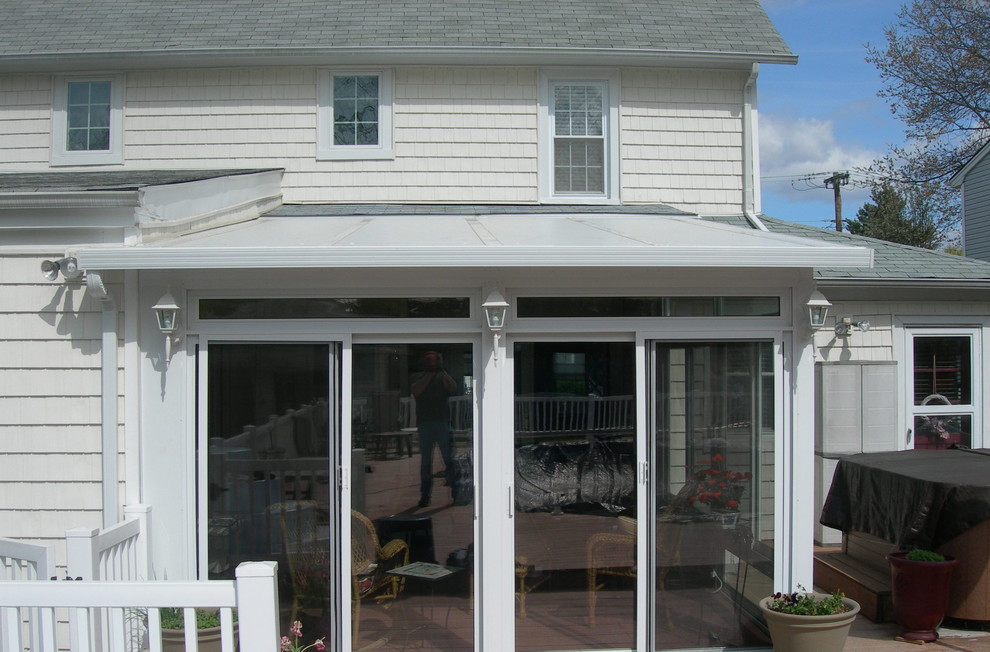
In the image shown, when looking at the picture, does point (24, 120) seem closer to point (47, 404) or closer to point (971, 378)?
point (47, 404)

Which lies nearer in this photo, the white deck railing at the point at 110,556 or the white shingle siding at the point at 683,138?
the white deck railing at the point at 110,556

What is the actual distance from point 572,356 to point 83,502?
3.21m

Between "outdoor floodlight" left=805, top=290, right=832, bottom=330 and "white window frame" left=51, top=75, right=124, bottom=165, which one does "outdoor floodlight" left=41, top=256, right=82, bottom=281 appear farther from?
"outdoor floodlight" left=805, top=290, right=832, bottom=330

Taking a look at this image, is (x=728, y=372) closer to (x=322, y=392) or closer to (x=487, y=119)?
(x=322, y=392)

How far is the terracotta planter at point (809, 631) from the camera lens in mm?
4984

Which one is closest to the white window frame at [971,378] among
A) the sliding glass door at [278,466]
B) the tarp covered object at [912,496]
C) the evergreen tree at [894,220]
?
the tarp covered object at [912,496]

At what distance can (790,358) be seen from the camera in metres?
5.48

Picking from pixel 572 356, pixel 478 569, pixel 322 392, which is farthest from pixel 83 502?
pixel 572 356

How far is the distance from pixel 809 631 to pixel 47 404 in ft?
16.0

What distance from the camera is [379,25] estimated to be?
866 cm

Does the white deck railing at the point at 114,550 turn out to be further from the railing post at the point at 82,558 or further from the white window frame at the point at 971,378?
the white window frame at the point at 971,378

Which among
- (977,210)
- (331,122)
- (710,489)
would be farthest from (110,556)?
(977,210)

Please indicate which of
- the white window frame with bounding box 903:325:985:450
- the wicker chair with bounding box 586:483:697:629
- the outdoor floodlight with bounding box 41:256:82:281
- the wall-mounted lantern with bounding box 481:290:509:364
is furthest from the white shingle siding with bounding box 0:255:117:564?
the white window frame with bounding box 903:325:985:450

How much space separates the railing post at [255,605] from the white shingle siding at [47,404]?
2606 mm
